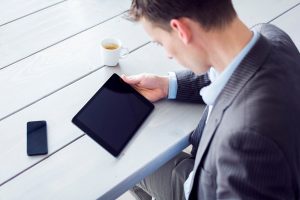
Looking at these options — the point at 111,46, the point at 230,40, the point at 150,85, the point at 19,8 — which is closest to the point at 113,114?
the point at 150,85

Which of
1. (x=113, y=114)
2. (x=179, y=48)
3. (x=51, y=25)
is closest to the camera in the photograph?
(x=179, y=48)

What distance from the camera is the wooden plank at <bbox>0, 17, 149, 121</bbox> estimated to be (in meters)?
0.97

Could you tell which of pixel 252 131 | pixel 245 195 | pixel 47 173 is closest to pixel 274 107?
pixel 252 131

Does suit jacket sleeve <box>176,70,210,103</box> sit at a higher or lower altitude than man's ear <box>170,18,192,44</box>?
lower

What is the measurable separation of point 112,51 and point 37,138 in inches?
12.7

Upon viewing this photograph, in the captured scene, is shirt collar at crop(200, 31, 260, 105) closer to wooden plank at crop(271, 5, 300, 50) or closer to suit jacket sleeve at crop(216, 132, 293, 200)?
suit jacket sleeve at crop(216, 132, 293, 200)

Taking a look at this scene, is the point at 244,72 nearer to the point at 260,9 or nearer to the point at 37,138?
the point at 37,138

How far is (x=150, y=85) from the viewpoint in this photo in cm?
98

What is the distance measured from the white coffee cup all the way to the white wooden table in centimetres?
2

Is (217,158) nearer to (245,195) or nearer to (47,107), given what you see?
(245,195)

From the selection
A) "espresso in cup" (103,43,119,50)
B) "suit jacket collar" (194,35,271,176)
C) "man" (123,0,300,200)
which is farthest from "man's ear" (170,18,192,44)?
"espresso in cup" (103,43,119,50)

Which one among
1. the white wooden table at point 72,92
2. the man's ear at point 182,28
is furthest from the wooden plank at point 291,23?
the man's ear at point 182,28

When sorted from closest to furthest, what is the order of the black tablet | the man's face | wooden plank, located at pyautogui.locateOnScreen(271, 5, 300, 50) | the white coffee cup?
the man's face → the black tablet → the white coffee cup → wooden plank, located at pyautogui.locateOnScreen(271, 5, 300, 50)

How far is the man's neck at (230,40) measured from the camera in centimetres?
70
